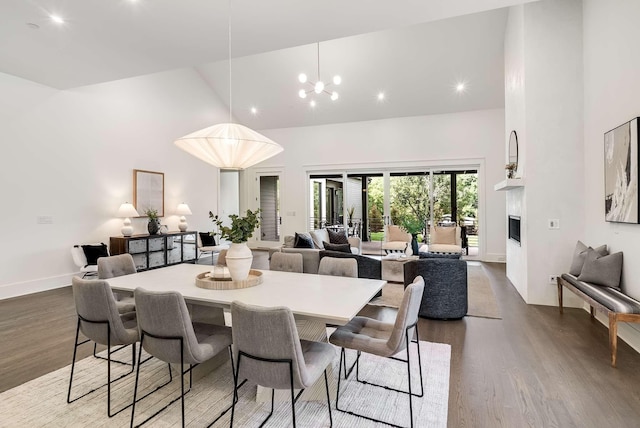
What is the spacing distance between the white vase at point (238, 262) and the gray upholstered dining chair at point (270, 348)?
0.90 meters

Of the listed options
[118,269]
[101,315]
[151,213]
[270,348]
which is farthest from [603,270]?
[151,213]

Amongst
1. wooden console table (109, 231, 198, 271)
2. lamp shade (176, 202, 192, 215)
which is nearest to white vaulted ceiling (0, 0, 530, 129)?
wooden console table (109, 231, 198, 271)

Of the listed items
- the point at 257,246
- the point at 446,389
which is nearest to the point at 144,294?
the point at 446,389

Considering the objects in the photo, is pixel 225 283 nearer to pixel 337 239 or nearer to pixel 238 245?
pixel 238 245

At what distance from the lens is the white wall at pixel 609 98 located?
316 centimetres

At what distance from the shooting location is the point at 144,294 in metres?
2.05

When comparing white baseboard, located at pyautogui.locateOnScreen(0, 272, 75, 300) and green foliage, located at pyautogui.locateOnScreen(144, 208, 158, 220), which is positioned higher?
green foliage, located at pyautogui.locateOnScreen(144, 208, 158, 220)

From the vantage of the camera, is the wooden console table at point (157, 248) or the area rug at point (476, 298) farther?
the wooden console table at point (157, 248)

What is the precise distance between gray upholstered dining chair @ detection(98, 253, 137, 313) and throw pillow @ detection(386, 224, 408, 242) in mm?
5501

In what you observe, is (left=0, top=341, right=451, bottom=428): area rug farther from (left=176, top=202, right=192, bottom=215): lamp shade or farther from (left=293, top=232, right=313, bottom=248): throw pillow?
(left=176, top=202, right=192, bottom=215): lamp shade

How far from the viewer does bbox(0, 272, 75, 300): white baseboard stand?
5.15 meters

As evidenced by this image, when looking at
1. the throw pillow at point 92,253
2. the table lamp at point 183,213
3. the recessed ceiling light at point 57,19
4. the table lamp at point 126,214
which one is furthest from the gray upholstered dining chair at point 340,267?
the table lamp at point 183,213

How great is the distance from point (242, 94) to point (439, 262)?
7.12 metres

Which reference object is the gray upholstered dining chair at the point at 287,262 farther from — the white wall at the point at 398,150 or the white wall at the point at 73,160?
the white wall at the point at 398,150
